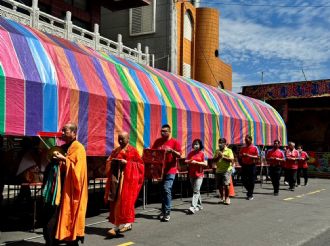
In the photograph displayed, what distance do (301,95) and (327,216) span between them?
19.1 metres

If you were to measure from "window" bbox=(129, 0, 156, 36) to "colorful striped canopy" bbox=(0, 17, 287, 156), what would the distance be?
592 inches

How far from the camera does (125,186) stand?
6973 mm

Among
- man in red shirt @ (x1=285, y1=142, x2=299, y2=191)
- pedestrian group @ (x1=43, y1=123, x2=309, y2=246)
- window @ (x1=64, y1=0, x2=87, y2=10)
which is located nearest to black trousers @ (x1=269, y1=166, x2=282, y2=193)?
man in red shirt @ (x1=285, y1=142, x2=299, y2=191)

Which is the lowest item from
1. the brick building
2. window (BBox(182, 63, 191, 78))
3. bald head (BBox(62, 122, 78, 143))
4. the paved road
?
the paved road

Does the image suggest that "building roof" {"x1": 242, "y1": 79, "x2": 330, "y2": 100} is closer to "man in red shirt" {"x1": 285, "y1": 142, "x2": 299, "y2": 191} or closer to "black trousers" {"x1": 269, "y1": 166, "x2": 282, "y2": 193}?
"man in red shirt" {"x1": 285, "y1": 142, "x2": 299, "y2": 191}

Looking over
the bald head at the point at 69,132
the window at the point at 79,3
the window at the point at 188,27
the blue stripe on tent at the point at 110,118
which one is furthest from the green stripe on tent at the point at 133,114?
the window at the point at 188,27

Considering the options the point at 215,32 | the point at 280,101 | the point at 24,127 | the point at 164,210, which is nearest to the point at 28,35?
the point at 24,127

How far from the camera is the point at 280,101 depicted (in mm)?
28703

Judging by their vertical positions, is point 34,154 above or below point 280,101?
below

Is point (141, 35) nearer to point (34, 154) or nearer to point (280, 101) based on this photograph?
point (280, 101)

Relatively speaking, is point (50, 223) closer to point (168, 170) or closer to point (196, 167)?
point (168, 170)

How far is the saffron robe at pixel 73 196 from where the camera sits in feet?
18.2

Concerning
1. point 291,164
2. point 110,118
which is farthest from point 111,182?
point 291,164

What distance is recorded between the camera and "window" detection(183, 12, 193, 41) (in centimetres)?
3052
